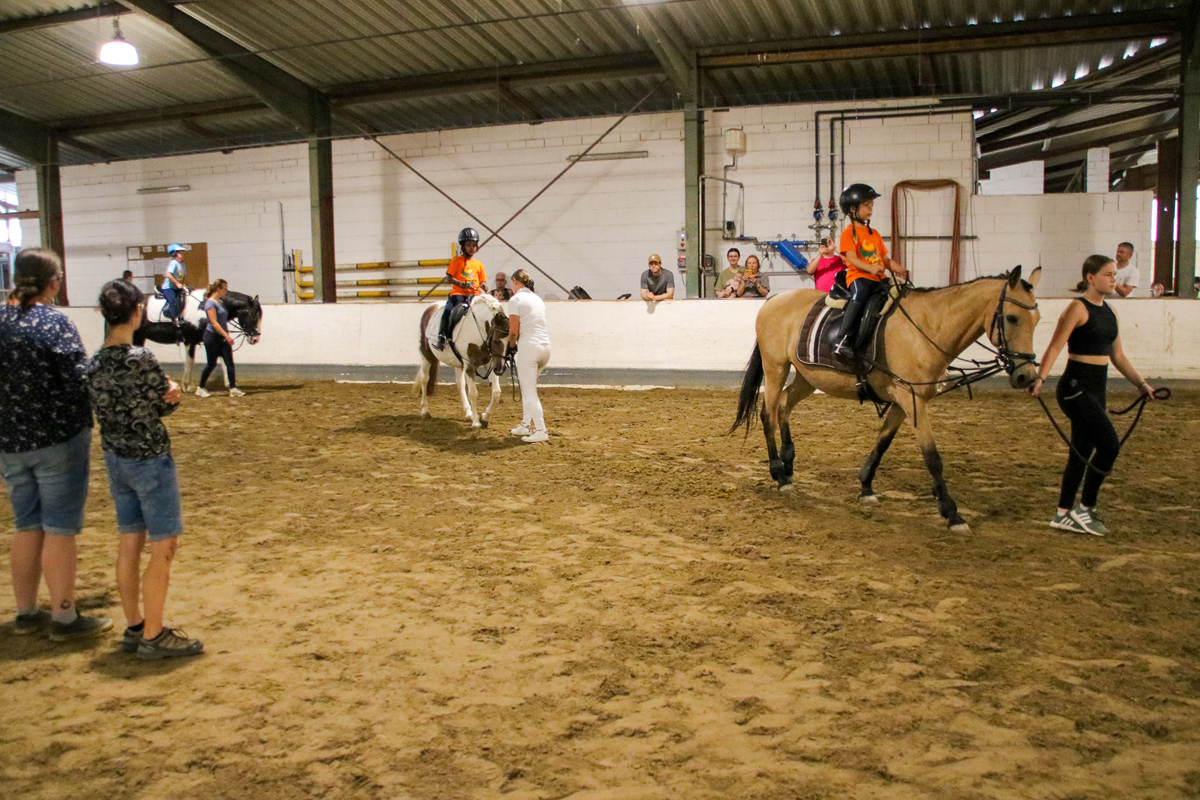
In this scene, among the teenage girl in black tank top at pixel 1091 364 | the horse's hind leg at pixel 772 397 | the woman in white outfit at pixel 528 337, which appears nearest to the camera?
the teenage girl in black tank top at pixel 1091 364

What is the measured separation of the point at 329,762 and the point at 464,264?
7.79 metres

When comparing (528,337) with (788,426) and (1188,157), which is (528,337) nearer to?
(788,426)

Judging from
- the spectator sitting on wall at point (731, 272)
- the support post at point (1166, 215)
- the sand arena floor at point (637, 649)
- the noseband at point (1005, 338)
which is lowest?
the sand arena floor at point (637, 649)

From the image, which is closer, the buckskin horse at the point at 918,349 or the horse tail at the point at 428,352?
the buckskin horse at the point at 918,349

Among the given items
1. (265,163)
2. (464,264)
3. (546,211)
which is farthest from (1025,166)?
(265,163)

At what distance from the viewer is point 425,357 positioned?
1105 cm

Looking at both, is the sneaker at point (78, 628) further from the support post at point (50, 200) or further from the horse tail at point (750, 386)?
the support post at point (50, 200)

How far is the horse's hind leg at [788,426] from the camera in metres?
6.97

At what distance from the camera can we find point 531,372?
8953 millimetres

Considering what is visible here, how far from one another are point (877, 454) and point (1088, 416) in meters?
1.49

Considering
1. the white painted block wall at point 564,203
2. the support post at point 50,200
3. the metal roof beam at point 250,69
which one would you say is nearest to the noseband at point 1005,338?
the white painted block wall at point 564,203

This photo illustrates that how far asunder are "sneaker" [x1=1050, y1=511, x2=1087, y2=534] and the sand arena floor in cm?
8

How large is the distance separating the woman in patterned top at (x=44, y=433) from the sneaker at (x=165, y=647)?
1.66 ft

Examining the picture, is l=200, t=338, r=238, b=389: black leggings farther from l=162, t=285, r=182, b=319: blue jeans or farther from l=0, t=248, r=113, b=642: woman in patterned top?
l=0, t=248, r=113, b=642: woman in patterned top
